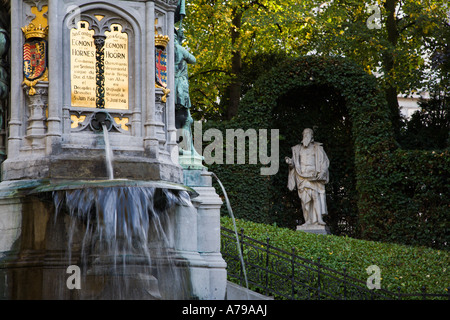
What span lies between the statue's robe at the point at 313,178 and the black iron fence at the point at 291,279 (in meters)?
7.19

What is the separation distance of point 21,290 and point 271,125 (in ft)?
42.5

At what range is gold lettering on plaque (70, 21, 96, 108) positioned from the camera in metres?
9.88

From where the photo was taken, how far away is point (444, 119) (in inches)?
877

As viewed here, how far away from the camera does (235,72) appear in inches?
934

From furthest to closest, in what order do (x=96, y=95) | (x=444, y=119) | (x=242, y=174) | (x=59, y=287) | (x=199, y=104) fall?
(x=199, y=104)
(x=444, y=119)
(x=242, y=174)
(x=96, y=95)
(x=59, y=287)

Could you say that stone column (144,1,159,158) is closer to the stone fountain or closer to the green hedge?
the stone fountain

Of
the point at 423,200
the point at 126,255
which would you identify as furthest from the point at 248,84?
the point at 126,255

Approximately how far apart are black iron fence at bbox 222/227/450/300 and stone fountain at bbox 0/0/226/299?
2452mm

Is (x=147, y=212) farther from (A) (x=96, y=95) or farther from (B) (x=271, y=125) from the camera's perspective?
(B) (x=271, y=125)

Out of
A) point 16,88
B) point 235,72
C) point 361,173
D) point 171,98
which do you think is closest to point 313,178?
point 361,173

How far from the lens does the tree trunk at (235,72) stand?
23453 millimetres
